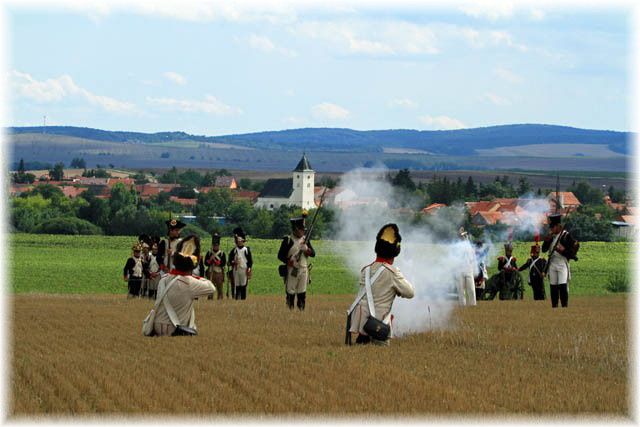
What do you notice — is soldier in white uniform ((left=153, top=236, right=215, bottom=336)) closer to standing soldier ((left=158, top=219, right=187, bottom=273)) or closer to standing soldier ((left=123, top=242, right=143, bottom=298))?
standing soldier ((left=158, top=219, right=187, bottom=273))

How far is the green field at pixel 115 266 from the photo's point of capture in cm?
5138

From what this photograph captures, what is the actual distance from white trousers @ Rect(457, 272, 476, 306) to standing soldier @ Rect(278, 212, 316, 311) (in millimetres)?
5800

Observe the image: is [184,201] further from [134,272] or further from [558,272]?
[558,272]

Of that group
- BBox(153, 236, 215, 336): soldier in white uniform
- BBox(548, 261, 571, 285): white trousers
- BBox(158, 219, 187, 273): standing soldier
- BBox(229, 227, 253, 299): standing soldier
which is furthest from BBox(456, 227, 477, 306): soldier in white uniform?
BBox(153, 236, 215, 336): soldier in white uniform

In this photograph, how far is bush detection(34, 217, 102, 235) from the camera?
9775 cm

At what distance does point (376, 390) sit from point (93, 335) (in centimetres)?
751

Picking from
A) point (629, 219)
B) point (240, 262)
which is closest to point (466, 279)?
point (240, 262)

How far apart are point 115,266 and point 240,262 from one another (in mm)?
34083

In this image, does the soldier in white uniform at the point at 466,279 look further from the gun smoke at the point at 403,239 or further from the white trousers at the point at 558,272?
the gun smoke at the point at 403,239

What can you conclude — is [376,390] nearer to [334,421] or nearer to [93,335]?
[334,421]

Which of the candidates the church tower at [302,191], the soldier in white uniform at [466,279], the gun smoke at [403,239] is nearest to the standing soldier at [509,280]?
the soldier in white uniform at [466,279]

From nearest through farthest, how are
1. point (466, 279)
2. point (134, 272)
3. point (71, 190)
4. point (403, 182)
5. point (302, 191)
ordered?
1. point (466, 279)
2. point (134, 272)
3. point (403, 182)
4. point (302, 191)
5. point (71, 190)

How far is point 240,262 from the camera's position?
106 ft

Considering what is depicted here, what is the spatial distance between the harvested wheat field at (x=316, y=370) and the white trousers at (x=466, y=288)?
28.9 ft
